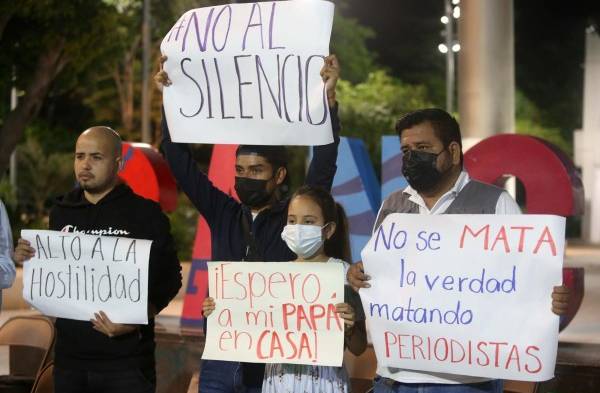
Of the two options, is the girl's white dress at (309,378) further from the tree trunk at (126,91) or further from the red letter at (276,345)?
the tree trunk at (126,91)

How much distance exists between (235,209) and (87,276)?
0.71 meters

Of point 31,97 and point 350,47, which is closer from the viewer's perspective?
point 31,97

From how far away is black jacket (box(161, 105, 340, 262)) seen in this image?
5145 mm

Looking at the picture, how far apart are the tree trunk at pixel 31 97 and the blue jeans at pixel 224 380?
51.7 ft

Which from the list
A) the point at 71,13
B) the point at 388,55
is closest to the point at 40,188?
the point at 71,13

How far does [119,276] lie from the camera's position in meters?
5.22

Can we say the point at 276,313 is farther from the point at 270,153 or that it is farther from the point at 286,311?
the point at 270,153

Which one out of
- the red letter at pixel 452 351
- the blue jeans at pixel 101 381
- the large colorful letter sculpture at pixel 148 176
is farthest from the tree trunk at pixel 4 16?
the red letter at pixel 452 351

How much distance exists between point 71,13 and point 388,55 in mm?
45943

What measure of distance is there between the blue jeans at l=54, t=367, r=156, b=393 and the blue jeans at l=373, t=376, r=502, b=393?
1.09 m

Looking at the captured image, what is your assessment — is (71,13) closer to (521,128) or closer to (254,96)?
(254,96)

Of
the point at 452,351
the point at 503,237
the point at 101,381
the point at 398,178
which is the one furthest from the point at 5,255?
the point at 398,178

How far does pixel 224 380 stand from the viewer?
16.6ft

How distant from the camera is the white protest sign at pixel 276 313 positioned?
15.7 ft
